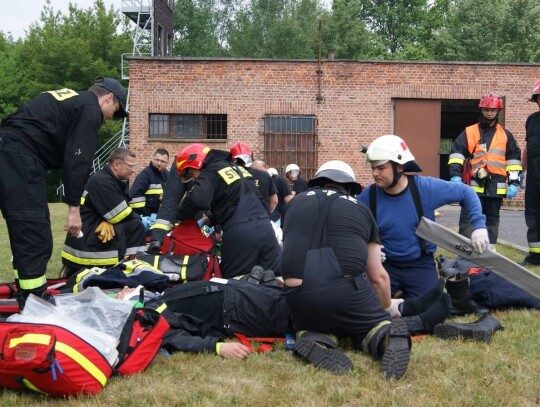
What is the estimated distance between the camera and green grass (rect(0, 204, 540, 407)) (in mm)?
3320

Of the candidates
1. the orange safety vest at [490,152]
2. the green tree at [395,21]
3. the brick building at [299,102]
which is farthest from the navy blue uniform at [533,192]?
the green tree at [395,21]

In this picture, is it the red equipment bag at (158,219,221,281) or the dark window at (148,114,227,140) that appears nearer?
the red equipment bag at (158,219,221,281)

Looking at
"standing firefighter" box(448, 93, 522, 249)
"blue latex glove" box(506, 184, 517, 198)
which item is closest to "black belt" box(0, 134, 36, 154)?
"standing firefighter" box(448, 93, 522, 249)

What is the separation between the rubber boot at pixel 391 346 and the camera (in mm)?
3631

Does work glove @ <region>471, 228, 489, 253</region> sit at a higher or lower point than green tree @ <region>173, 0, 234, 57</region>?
lower

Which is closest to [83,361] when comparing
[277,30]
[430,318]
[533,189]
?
[430,318]

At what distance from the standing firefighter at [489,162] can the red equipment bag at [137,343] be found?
181 inches

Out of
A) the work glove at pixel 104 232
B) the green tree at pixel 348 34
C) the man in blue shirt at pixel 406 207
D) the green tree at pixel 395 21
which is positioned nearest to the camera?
the man in blue shirt at pixel 406 207

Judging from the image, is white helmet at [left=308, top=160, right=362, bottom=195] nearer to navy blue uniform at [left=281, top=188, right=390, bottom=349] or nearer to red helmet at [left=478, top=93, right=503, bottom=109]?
navy blue uniform at [left=281, top=188, right=390, bottom=349]

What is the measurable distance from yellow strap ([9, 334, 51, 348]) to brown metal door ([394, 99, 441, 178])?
18904 millimetres

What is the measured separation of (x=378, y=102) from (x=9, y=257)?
47.1 feet

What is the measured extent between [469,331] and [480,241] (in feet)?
2.41

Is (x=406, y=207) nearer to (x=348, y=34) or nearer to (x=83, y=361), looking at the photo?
(x=83, y=361)

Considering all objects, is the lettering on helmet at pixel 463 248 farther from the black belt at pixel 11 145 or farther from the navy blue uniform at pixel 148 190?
the navy blue uniform at pixel 148 190
